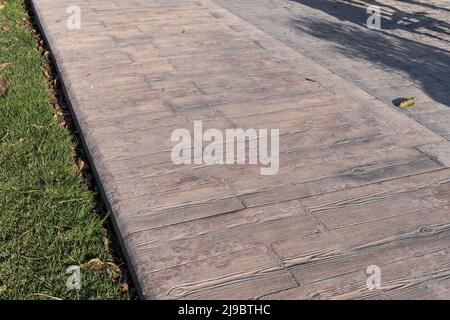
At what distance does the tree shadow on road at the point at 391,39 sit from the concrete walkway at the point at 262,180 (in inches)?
32.4

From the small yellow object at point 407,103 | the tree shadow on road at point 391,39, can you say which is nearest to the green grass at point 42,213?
the small yellow object at point 407,103

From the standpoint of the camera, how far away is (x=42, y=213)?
3570mm

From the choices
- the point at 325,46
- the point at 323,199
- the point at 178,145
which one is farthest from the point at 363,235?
the point at 325,46

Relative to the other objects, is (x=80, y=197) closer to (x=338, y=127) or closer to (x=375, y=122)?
(x=338, y=127)

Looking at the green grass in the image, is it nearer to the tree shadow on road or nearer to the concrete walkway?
the concrete walkway

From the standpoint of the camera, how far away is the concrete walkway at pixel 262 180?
10.2 ft

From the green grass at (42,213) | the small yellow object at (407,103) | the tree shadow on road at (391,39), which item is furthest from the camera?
the tree shadow on road at (391,39)

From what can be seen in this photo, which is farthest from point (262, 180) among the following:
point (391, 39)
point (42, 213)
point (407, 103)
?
point (391, 39)

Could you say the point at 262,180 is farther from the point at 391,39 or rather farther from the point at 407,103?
the point at 391,39

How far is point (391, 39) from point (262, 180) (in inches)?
186

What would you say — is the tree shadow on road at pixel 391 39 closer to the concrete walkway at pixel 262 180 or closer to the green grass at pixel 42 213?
the concrete walkway at pixel 262 180

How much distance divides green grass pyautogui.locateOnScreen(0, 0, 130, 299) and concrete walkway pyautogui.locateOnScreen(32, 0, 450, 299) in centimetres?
18
